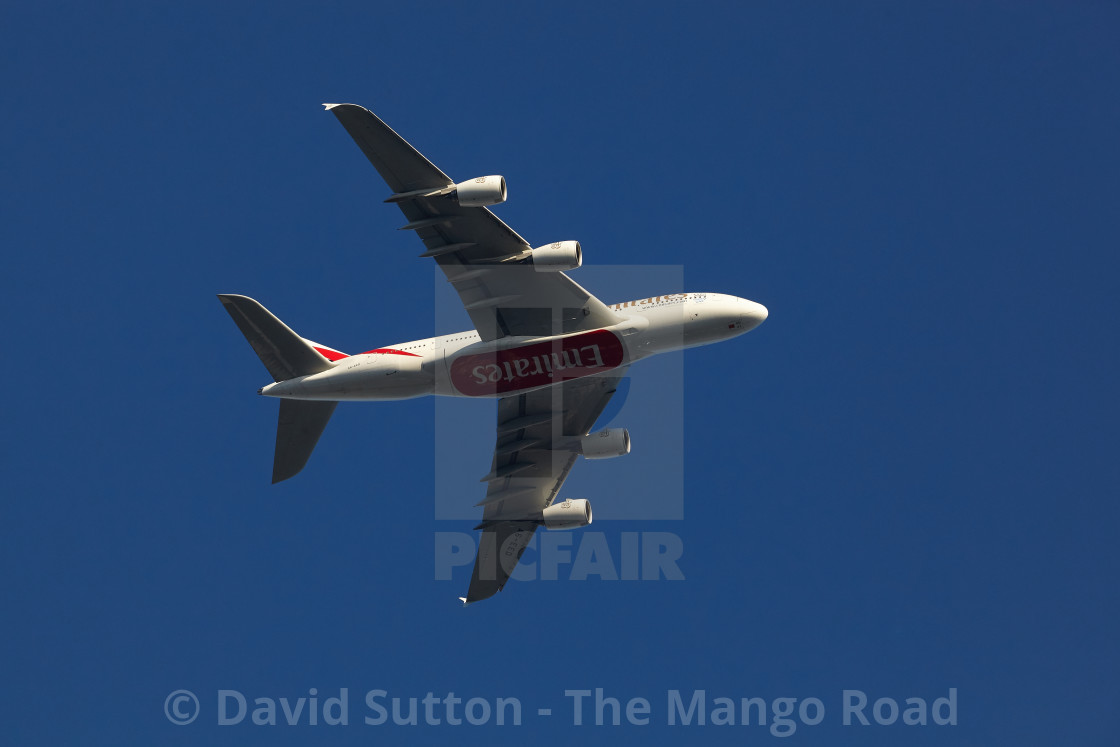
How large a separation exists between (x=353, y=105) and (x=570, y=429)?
21.1 m

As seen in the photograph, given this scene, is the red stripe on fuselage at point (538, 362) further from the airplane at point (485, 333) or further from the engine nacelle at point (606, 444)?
the engine nacelle at point (606, 444)

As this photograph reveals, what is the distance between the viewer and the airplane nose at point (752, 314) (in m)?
49.8

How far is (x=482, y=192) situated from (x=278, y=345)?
527 inches

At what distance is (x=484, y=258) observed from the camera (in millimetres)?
49094

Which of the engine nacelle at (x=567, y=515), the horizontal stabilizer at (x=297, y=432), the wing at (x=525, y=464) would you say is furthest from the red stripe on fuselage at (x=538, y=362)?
the engine nacelle at (x=567, y=515)

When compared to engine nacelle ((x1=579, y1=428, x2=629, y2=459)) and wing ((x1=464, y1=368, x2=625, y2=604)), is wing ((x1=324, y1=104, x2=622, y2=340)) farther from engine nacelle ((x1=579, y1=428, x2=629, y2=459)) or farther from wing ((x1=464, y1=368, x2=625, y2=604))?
engine nacelle ((x1=579, y1=428, x2=629, y2=459))

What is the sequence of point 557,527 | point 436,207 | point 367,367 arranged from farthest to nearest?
point 557,527 → point 367,367 → point 436,207

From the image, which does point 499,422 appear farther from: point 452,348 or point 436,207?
point 436,207

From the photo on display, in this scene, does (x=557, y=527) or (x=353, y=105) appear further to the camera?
(x=557, y=527)

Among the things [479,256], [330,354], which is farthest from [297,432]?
[479,256]

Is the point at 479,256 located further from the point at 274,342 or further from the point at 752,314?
the point at 752,314

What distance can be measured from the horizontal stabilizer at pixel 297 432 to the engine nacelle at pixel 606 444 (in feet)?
43.6

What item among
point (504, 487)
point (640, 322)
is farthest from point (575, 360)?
point (504, 487)

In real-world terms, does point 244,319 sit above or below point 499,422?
above
